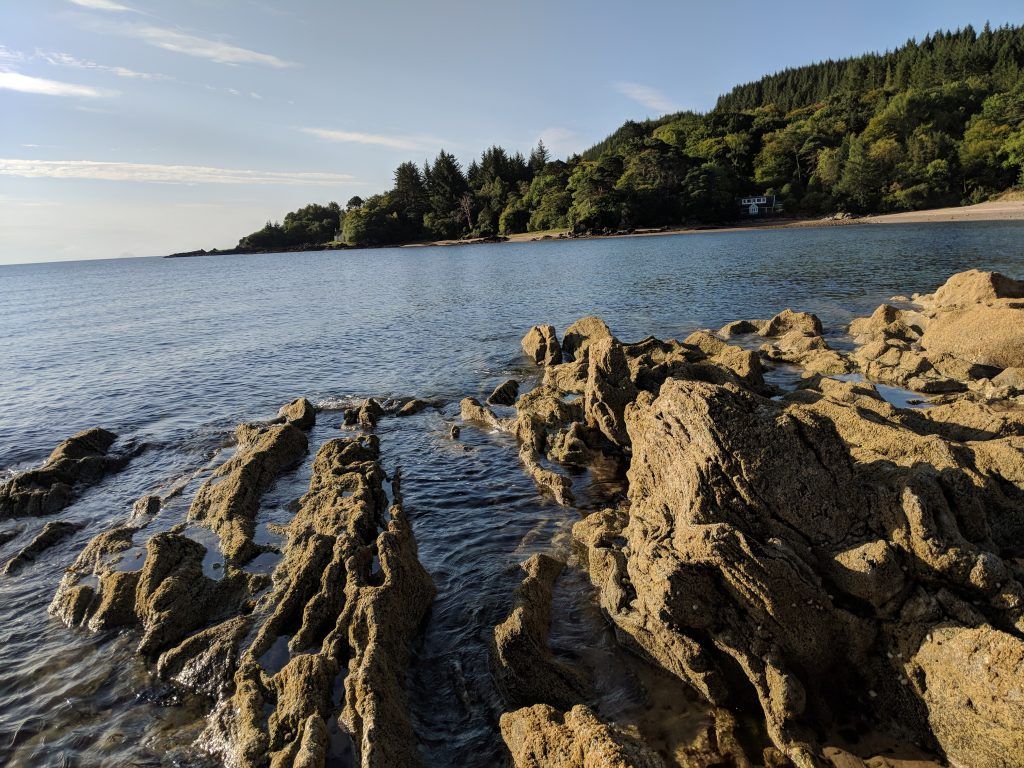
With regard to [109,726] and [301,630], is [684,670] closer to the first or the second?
[301,630]

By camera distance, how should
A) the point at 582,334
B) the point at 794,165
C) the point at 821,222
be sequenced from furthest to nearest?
the point at 794,165, the point at 821,222, the point at 582,334

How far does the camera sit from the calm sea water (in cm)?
844

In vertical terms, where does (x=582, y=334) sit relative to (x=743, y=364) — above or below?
below

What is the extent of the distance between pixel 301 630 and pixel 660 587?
6.10 meters

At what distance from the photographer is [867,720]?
708 centimetres

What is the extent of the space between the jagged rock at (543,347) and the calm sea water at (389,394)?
1147mm

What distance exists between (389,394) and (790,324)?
Answer: 2196 centimetres

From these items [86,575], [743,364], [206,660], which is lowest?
[86,575]

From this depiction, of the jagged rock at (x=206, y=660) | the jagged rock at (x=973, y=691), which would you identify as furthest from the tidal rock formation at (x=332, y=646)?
the jagged rock at (x=973, y=691)

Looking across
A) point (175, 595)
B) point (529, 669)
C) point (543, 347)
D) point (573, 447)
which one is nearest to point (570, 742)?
point (529, 669)

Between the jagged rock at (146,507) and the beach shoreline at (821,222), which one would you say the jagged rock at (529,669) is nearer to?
the jagged rock at (146,507)

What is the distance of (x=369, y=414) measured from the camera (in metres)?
21.7

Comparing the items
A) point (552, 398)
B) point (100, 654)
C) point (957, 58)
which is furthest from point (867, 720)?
point (957, 58)

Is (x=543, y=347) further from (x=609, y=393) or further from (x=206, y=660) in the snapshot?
(x=206, y=660)
